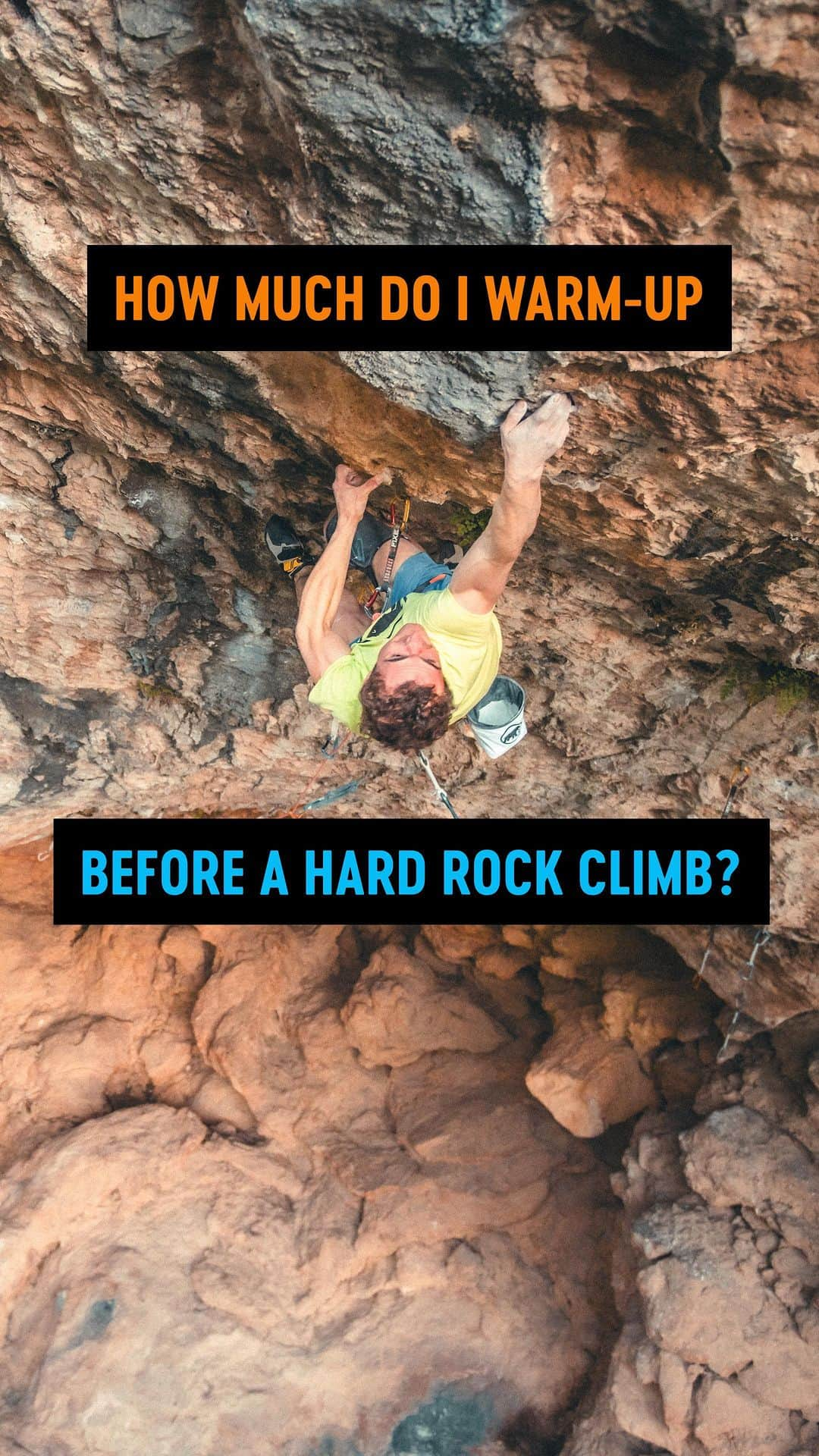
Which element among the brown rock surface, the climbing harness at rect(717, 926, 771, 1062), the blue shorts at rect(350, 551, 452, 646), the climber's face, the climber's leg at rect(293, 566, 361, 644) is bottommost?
the brown rock surface

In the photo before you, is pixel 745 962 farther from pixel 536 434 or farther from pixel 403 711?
pixel 536 434

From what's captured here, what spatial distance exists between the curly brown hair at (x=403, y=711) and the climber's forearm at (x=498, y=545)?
1.24ft

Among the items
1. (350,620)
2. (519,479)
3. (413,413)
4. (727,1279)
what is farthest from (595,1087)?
(413,413)

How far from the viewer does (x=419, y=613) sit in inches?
136

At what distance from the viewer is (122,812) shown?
20.2ft

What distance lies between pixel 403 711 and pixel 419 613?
1.34 ft

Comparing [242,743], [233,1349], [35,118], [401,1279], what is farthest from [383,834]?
[35,118]

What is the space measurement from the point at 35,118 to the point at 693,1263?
658cm

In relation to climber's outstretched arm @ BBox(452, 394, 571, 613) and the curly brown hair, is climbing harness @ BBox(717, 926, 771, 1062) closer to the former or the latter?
the curly brown hair

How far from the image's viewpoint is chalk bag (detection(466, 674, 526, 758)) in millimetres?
4094

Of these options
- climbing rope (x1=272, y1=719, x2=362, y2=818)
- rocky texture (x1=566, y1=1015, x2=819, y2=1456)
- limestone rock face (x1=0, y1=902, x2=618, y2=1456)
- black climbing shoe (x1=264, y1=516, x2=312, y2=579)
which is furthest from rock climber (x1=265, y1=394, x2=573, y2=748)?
limestone rock face (x1=0, y1=902, x2=618, y2=1456)

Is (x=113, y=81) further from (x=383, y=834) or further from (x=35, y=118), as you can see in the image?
(x=383, y=834)

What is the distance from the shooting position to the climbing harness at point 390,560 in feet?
13.0

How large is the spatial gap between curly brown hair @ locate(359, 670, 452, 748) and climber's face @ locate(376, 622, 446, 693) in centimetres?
2
